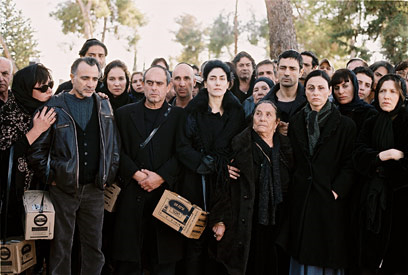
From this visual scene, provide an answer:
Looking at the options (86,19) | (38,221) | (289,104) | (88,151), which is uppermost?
(86,19)

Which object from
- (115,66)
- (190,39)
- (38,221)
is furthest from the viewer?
(190,39)

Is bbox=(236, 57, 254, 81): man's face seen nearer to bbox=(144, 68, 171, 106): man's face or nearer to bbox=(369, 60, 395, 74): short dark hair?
bbox=(369, 60, 395, 74): short dark hair

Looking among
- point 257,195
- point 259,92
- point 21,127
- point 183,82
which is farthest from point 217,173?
point 21,127

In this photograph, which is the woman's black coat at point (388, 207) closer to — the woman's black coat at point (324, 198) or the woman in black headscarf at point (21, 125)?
the woman's black coat at point (324, 198)

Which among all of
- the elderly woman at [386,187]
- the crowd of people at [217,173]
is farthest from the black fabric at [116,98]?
the elderly woman at [386,187]

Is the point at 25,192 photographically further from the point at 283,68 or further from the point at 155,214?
the point at 283,68

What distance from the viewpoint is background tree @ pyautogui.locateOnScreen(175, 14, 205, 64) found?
41.1 metres

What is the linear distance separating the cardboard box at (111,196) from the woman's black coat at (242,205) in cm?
123

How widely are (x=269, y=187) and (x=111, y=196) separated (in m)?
1.72

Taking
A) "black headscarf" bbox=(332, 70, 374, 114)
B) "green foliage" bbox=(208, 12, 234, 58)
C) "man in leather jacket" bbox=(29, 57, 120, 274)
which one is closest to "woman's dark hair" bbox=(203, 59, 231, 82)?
"man in leather jacket" bbox=(29, 57, 120, 274)

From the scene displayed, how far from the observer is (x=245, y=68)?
6719mm

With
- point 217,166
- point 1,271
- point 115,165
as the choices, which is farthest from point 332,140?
A: point 1,271

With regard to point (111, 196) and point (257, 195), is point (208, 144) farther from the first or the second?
point (111, 196)

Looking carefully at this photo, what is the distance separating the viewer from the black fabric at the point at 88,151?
421 cm
